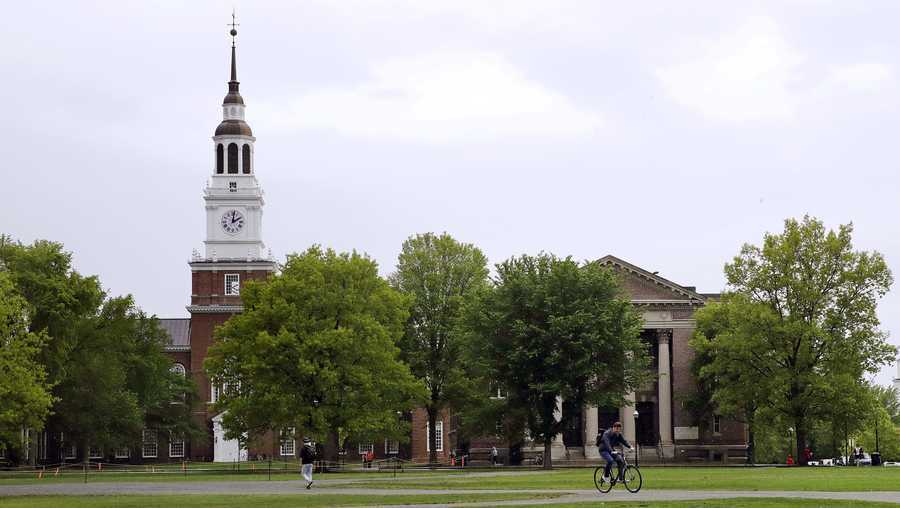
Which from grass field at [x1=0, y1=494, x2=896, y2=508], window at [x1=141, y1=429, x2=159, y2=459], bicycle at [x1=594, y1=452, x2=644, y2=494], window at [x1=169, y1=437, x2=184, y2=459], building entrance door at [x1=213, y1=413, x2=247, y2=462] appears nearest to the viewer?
grass field at [x1=0, y1=494, x2=896, y2=508]

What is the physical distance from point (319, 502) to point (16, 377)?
34228 millimetres

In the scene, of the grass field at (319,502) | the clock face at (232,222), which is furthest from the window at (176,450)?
the grass field at (319,502)

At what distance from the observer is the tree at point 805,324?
7812 centimetres

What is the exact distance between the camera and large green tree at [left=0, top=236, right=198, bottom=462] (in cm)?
7975

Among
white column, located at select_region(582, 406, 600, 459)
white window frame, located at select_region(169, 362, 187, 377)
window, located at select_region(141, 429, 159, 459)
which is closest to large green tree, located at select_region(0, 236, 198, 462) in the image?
window, located at select_region(141, 429, 159, 459)

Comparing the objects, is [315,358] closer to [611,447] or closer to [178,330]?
[611,447]

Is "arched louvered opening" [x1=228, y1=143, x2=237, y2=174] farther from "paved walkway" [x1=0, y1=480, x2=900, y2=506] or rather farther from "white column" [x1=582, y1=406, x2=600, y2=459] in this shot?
"paved walkway" [x1=0, y1=480, x2=900, y2=506]

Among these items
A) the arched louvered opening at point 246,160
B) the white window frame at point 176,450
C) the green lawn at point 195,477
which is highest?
the arched louvered opening at point 246,160

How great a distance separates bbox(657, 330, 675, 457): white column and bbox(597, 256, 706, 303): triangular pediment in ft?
8.19

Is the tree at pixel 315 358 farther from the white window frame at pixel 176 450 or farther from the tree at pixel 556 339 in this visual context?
the white window frame at pixel 176 450

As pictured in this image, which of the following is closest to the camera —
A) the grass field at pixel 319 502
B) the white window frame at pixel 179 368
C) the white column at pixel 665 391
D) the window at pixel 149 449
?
the grass field at pixel 319 502

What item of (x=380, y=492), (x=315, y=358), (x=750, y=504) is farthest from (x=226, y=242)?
(x=750, y=504)

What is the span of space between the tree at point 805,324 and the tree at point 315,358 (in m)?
18.8

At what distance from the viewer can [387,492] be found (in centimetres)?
4188
